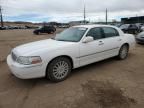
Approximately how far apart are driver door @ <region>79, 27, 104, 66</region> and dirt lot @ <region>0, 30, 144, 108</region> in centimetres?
41

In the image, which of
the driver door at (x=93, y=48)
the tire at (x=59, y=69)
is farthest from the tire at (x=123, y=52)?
the tire at (x=59, y=69)

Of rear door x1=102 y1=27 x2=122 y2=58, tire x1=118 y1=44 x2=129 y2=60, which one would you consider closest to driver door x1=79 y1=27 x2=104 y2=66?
rear door x1=102 y1=27 x2=122 y2=58

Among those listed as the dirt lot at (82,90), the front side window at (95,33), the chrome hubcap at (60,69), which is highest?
the front side window at (95,33)

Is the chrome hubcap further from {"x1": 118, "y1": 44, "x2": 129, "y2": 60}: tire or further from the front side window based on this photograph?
{"x1": 118, "y1": 44, "x2": 129, "y2": 60}: tire

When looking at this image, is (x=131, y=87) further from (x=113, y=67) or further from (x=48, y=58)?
(x=48, y=58)

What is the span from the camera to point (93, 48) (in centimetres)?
489

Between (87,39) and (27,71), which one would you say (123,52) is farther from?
(27,71)

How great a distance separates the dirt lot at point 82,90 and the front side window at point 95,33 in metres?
1.06

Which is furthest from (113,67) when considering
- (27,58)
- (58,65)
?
(27,58)

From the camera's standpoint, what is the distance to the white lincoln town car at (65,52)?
12.8 feet

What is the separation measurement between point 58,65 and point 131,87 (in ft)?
6.22

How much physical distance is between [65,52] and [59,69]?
482 millimetres

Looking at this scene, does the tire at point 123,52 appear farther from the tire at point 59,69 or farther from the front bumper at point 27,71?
A: the front bumper at point 27,71

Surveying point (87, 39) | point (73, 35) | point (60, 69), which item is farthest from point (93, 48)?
point (60, 69)
